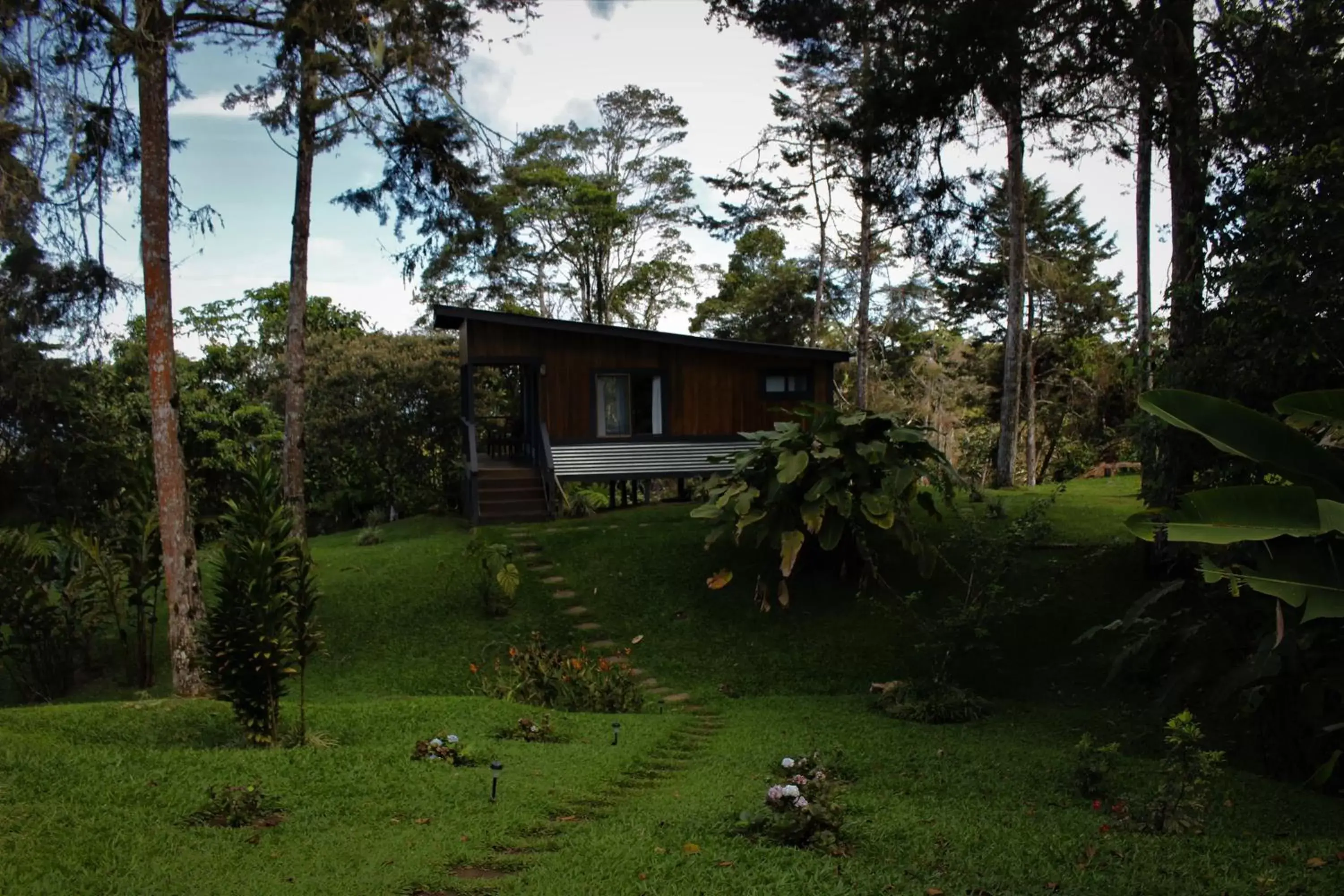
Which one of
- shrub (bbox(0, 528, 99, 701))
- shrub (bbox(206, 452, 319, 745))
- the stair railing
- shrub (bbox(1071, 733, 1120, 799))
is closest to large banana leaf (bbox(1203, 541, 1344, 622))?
shrub (bbox(1071, 733, 1120, 799))

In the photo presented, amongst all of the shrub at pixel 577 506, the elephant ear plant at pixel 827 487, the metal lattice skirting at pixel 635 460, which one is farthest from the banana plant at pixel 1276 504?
the metal lattice skirting at pixel 635 460

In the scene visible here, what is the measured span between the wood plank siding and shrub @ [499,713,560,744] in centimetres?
1263

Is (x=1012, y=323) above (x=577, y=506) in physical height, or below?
above

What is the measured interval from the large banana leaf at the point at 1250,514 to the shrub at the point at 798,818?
90.3 inches

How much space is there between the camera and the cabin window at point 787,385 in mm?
22531

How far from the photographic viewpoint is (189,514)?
35.8 feet

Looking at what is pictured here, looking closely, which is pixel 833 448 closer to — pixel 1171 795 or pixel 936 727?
pixel 936 727

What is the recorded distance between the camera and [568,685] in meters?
10.5

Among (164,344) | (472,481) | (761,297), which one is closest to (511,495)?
(472,481)

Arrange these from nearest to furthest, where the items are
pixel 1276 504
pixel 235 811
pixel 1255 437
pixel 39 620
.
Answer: pixel 1276 504 < pixel 235 811 < pixel 1255 437 < pixel 39 620

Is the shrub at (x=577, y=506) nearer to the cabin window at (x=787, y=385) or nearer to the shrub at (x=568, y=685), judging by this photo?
the cabin window at (x=787, y=385)

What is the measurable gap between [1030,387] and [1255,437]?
90.3 feet

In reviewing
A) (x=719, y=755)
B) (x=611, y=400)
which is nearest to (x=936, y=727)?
(x=719, y=755)

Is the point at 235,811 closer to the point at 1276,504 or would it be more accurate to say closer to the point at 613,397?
the point at 1276,504
